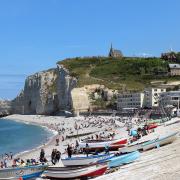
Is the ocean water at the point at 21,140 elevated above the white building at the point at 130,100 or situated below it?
below

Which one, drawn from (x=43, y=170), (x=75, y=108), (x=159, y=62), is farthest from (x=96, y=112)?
(x=43, y=170)

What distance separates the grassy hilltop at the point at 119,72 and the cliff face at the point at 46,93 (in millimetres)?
4237

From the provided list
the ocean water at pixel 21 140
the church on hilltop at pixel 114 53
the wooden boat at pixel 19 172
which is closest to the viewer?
the wooden boat at pixel 19 172

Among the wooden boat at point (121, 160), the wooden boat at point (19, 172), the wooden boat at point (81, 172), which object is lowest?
the wooden boat at point (19, 172)

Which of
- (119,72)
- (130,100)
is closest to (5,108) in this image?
(119,72)

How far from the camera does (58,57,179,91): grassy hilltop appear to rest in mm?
134250

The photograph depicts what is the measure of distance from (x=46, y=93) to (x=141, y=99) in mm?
50239

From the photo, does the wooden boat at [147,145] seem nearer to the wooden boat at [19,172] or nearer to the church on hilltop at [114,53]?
the wooden boat at [19,172]

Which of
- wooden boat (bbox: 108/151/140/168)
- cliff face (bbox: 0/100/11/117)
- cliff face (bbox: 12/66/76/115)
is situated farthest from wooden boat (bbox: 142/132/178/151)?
cliff face (bbox: 0/100/11/117)

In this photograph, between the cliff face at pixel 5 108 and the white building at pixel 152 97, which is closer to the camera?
the white building at pixel 152 97

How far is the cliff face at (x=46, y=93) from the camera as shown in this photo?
13950 cm

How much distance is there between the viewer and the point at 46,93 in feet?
499

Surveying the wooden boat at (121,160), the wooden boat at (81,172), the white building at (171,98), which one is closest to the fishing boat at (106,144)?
the wooden boat at (121,160)

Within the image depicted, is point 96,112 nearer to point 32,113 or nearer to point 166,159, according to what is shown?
point 32,113
